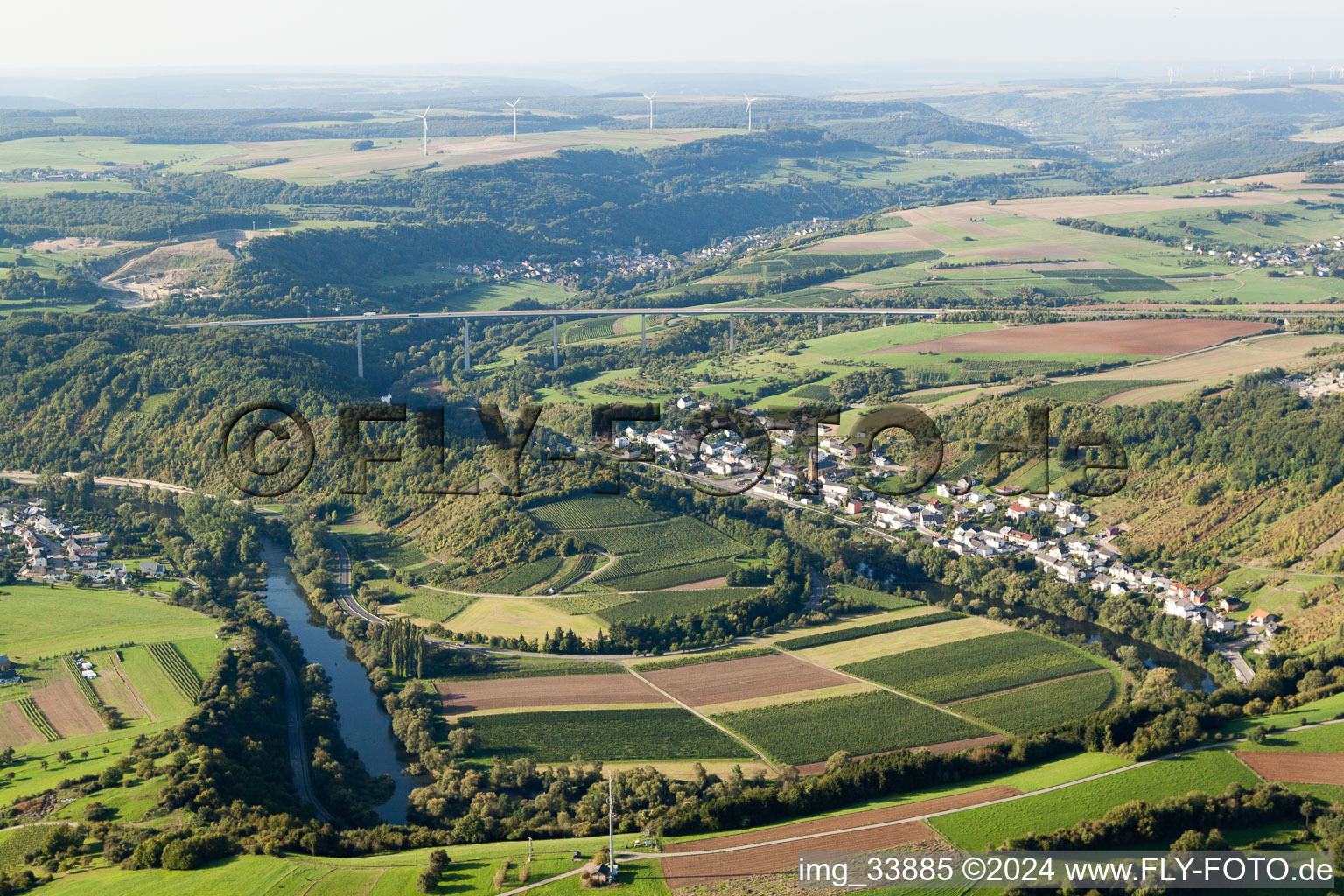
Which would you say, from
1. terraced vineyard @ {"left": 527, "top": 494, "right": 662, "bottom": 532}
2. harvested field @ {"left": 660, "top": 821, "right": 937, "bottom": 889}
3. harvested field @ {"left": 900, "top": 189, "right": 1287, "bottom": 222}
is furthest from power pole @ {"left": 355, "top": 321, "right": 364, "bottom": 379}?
harvested field @ {"left": 900, "top": 189, "right": 1287, "bottom": 222}

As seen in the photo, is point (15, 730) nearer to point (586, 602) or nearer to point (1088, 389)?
point (586, 602)

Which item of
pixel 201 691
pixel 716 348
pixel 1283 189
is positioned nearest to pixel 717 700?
pixel 201 691

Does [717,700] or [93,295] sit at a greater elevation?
[93,295]

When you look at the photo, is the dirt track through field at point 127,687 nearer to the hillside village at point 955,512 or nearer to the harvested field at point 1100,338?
the hillside village at point 955,512

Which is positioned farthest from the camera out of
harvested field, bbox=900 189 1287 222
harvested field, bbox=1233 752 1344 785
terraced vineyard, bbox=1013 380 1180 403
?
harvested field, bbox=900 189 1287 222

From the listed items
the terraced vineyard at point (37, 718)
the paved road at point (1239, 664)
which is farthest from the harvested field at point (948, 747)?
the terraced vineyard at point (37, 718)

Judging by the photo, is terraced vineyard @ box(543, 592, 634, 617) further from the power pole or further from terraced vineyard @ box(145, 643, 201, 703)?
the power pole

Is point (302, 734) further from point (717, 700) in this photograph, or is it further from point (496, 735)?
point (717, 700)
